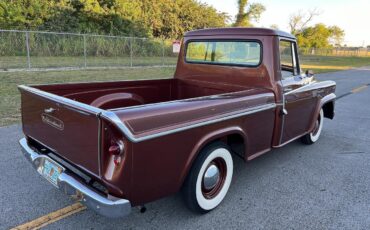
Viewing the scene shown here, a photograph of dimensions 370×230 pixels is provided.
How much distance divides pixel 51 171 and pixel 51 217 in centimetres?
49

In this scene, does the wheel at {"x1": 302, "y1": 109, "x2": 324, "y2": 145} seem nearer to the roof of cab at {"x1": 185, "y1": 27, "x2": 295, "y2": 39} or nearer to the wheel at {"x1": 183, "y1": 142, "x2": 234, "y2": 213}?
the roof of cab at {"x1": 185, "y1": 27, "x2": 295, "y2": 39}

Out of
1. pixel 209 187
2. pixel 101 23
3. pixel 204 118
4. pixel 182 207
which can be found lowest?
pixel 182 207

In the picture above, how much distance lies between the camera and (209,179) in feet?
10.3

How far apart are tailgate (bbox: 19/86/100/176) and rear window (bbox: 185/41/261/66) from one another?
237cm

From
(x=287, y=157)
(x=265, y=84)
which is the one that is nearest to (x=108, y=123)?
(x=265, y=84)

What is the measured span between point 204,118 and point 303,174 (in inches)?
80.7

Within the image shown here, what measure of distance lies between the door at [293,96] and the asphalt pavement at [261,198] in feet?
1.67

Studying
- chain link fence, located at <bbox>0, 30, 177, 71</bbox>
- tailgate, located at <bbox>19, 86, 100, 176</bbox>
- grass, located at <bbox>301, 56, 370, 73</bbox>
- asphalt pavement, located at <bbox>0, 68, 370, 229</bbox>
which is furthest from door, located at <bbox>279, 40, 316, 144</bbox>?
grass, located at <bbox>301, 56, 370, 73</bbox>

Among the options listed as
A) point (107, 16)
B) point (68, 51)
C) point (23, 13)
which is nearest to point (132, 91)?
point (68, 51)

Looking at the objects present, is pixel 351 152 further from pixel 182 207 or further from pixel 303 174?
pixel 182 207

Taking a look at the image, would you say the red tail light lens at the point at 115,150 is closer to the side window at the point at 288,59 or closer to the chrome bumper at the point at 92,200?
the chrome bumper at the point at 92,200

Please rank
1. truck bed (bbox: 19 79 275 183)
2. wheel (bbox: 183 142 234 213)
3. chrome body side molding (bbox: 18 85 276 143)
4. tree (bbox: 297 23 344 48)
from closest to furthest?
chrome body side molding (bbox: 18 85 276 143)
truck bed (bbox: 19 79 275 183)
wheel (bbox: 183 142 234 213)
tree (bbox: 297 23 344 48)

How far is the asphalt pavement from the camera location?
2957 mm

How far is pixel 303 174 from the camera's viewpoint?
4.16 metres
